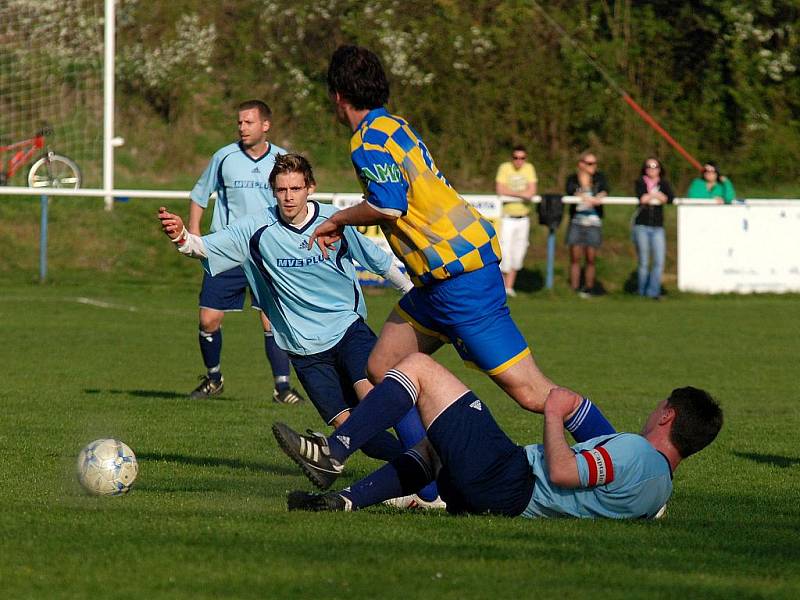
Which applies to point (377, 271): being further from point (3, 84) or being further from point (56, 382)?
point (3, 84)

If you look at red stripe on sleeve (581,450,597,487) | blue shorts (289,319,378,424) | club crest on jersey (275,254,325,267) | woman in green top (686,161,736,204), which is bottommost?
red stripe on sleeve (581,450,597,487)

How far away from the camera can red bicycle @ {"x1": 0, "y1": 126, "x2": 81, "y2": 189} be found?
21.3 meters

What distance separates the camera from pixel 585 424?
615cm

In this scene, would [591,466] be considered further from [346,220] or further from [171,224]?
[171,224]

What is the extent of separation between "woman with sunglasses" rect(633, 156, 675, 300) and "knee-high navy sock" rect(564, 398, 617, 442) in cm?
1459

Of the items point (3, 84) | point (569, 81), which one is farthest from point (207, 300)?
point (569, 81)

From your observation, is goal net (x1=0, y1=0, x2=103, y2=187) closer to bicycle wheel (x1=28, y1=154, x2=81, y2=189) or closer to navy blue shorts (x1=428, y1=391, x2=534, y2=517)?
bicycle wheel (x1=28, y1=154, x2=81, y2=189)

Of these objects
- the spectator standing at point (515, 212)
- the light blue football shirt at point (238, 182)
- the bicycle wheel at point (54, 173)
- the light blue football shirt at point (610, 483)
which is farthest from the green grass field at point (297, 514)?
the bicycle wheel at point (54, 173)

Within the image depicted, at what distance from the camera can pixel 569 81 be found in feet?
98.4

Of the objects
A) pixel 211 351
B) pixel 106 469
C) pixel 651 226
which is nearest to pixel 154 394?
pixel 211 351

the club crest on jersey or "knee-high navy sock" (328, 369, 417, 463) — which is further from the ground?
the club crest on jersey

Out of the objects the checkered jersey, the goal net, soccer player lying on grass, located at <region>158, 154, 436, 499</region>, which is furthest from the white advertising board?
the checkered jersey

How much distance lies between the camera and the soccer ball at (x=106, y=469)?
6.40 metres

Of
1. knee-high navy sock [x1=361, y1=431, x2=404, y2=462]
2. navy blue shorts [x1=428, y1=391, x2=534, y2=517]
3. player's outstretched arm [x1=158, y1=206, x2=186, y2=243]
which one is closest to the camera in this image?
navy blue shorts [x1=428, y1=391, x2=534, y2=517]
